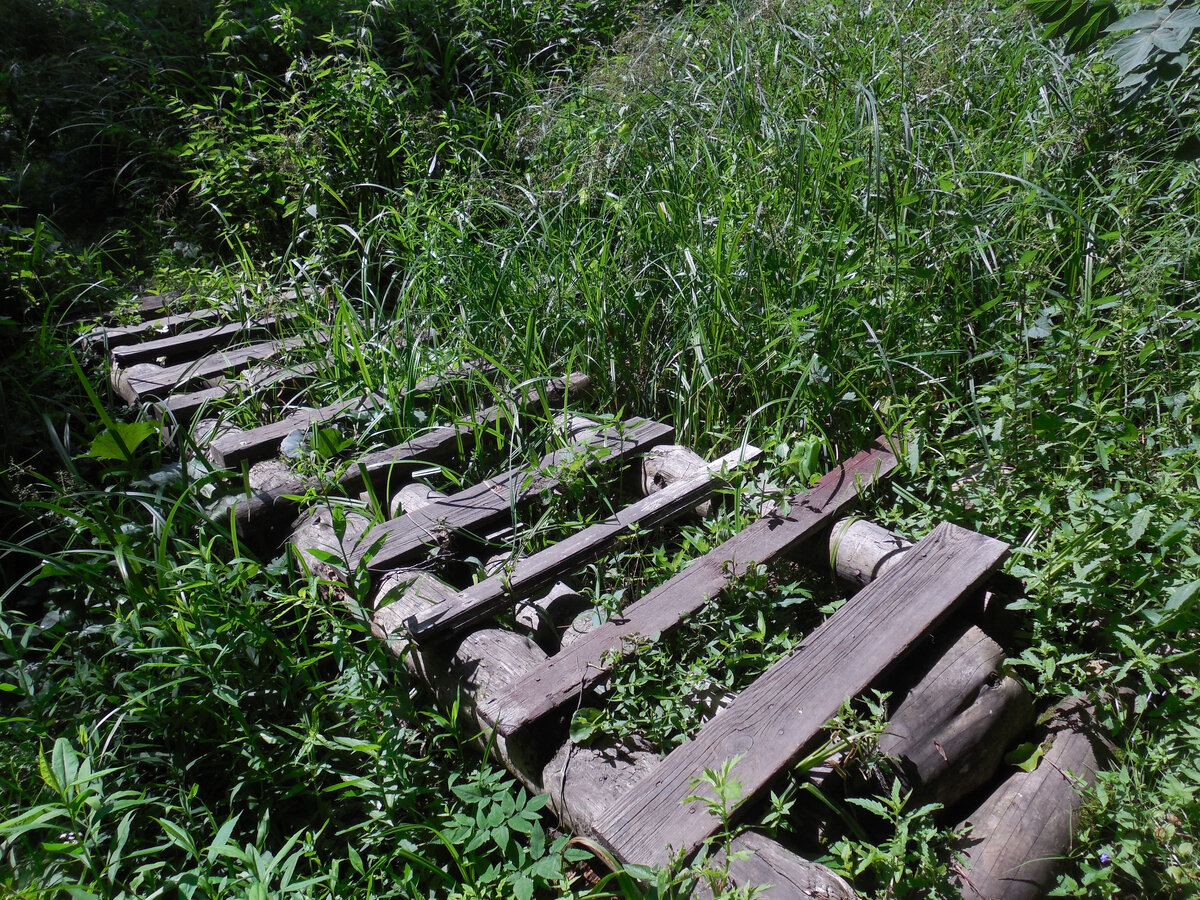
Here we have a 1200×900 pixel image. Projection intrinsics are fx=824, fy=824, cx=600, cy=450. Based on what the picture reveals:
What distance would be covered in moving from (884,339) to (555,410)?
3.97ft

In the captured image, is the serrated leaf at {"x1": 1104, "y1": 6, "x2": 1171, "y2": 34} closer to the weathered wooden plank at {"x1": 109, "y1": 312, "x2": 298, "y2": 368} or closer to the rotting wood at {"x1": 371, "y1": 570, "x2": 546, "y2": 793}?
the rotting wood at {"x1": 371, "y1": 570, "x2": 546, "y2": 793}

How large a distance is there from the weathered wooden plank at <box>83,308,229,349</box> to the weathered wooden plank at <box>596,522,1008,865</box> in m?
3.32

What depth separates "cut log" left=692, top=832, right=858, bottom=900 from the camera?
5.08ft

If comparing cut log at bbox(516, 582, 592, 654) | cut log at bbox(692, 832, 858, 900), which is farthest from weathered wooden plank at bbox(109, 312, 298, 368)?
cut log at bbox(692, 832, 858, 900)

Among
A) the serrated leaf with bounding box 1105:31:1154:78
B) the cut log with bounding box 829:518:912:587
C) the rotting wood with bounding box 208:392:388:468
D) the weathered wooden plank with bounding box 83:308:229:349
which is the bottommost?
the weathered wooden plank with bounding box 83:308:229:349

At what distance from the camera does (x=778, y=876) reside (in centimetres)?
157

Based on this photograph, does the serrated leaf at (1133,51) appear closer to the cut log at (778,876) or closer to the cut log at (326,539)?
the cut log at (778,876)

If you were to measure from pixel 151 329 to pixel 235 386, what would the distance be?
36.0 inches

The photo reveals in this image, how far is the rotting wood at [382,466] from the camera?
2.76 metres

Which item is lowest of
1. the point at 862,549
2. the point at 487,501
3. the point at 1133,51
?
the point at 487,501

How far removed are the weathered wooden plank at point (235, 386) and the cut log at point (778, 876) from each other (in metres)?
2.51

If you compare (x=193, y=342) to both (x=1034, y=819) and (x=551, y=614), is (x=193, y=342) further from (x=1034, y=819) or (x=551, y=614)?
(x=1034, y=819)

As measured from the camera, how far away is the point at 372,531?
8.46 ft

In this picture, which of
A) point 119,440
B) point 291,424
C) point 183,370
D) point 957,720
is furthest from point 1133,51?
point 183,370
